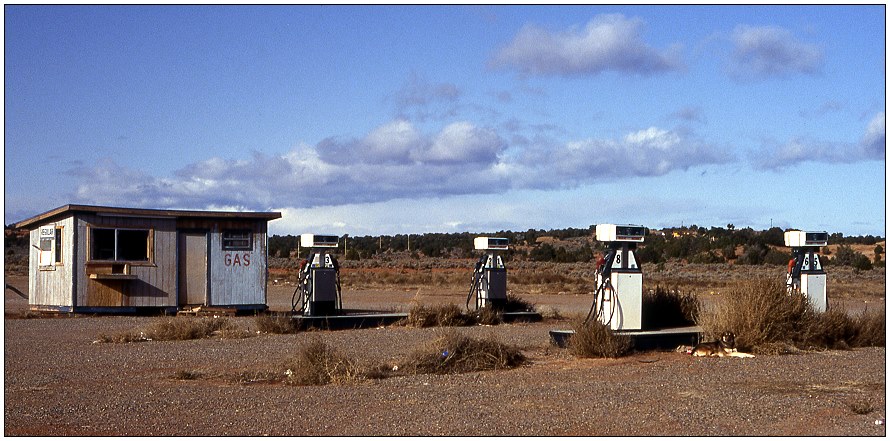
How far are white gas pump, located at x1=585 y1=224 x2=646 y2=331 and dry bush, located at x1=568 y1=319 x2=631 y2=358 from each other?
1.03 m

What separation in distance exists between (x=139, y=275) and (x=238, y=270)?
2332 mm

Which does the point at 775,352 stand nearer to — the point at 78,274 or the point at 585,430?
the point at 585,430

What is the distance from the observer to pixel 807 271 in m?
18.4

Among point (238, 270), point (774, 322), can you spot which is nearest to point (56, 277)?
point (238, 270)

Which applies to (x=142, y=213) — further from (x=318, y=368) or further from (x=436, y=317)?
(x=318, y=368)

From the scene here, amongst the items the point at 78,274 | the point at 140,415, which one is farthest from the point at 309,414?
the point at 78,274

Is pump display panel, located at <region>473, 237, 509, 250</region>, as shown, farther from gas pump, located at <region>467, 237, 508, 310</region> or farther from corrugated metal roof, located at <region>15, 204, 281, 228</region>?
corrugated metal roof, located at <region>15, 204, 281, 228</region>

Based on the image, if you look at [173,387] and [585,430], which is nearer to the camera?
[585,430]

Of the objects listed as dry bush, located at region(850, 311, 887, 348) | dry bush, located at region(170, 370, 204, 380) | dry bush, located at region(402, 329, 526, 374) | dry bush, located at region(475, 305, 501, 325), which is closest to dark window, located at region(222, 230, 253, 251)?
dry bush, located at region(475, 305, 501, 325)

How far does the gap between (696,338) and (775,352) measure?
4.50 feet

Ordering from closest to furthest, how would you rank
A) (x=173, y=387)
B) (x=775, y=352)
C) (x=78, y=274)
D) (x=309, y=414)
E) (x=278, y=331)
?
(x=309, y=414), (x=173, y=387), (x=775, y=352), (x=278, y=331), (x=78, y=274)

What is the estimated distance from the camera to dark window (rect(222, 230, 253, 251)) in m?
24.8

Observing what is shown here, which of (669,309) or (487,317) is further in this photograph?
(487,317)

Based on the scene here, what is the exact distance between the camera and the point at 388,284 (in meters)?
46.7
